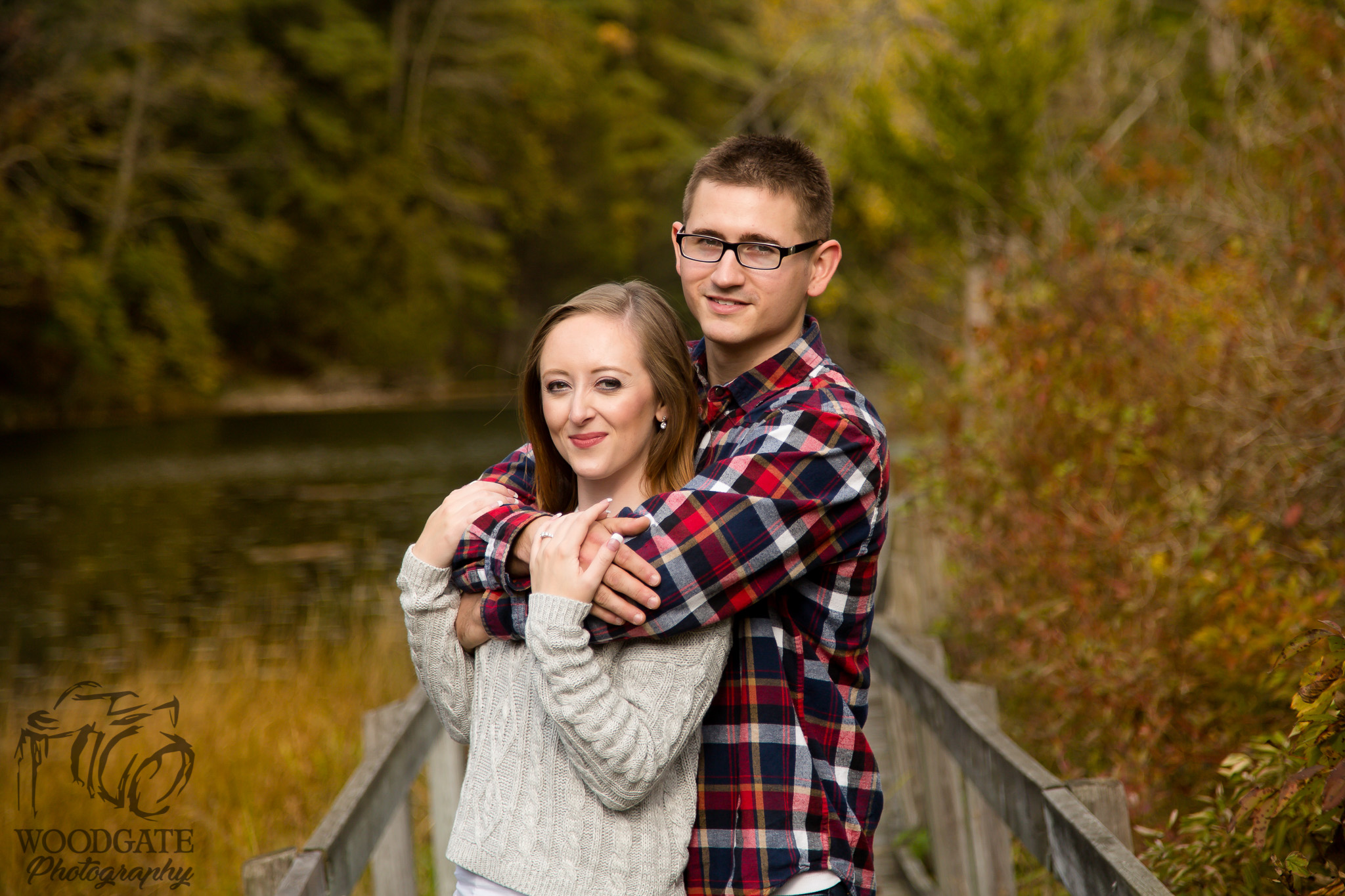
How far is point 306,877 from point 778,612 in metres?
0.94

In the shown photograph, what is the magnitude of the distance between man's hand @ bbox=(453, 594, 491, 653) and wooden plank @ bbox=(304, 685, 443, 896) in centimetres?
53

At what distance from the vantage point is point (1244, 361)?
4637 mm

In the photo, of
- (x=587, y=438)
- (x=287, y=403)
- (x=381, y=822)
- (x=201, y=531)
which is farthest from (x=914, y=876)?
(x=287, y=403)

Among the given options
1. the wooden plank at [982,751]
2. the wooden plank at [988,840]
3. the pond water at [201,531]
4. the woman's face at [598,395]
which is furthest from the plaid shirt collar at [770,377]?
the pond water at [201,531]

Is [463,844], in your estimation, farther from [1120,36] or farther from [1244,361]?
[1120,36]

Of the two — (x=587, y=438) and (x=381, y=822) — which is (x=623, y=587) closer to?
(x=587, y=438)

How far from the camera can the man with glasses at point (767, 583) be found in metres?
1.80

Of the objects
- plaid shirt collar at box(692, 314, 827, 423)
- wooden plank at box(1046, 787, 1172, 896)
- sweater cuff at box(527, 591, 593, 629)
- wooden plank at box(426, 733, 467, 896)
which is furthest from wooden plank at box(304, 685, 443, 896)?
wooden plank at box(1046, 787, 1172, 896)

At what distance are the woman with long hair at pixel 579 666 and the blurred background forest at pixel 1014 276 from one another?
1.28 ft

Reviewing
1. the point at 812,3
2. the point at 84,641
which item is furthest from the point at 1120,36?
the point at 84,641

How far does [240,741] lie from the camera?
5.46 m

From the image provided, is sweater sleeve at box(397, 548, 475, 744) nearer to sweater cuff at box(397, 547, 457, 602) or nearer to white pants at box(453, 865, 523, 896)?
sweater cuff at box(397, 547, 457, 602)

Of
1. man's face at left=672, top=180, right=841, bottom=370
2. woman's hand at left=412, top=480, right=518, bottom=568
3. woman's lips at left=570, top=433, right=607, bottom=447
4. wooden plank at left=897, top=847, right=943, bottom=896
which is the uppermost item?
man's face at left=672, top=180, right=841, bottom=370

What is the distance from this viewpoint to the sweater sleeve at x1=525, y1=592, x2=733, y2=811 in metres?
1.73
